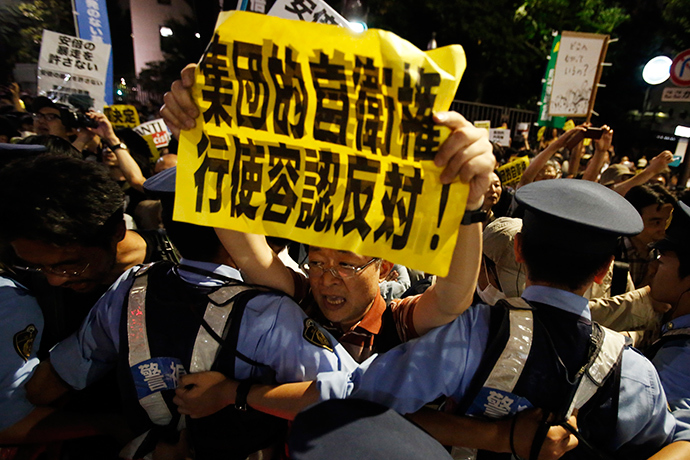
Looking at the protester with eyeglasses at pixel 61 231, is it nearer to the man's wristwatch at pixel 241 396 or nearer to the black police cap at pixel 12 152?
the black police cap at pixel 12 152

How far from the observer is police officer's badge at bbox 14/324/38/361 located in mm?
1558

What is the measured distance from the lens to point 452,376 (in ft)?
4.31

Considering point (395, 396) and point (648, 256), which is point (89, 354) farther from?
point (648, 256)

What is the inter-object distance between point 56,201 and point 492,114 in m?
16.3

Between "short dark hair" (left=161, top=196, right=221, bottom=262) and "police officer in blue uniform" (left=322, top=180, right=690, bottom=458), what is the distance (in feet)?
2.43

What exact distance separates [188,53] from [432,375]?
3349 cm

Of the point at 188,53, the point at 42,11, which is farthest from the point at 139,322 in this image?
the point at 188,53

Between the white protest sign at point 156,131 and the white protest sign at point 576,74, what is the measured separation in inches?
228

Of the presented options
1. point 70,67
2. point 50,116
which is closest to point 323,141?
point 50,116

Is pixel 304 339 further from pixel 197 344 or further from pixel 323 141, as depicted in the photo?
pixel 323 141

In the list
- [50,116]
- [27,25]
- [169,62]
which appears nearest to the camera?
[50,116]

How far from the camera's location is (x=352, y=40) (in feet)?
3.39

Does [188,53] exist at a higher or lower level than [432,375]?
higher

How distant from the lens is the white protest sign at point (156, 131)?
595 centimetres
